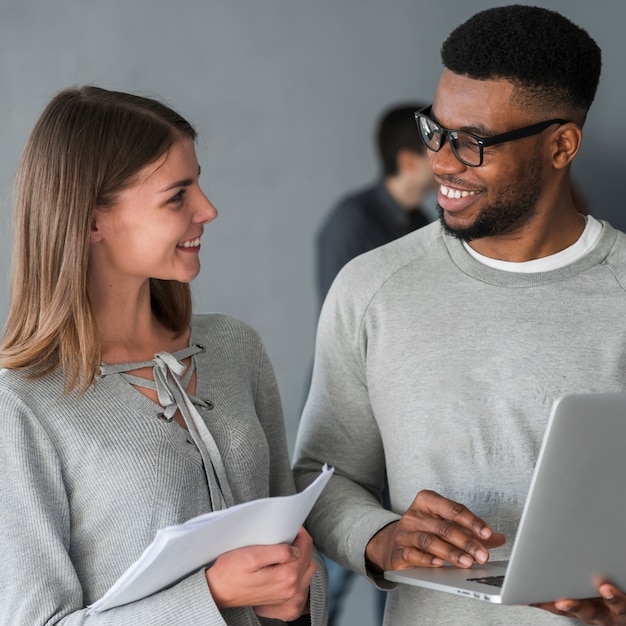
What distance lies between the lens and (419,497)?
1.48 meters

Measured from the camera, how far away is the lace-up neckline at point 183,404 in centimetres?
151

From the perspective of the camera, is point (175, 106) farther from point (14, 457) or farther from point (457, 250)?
point (14, 457)

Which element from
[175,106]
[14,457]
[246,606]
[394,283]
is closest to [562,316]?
[394,283]

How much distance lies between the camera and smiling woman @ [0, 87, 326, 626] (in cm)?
135

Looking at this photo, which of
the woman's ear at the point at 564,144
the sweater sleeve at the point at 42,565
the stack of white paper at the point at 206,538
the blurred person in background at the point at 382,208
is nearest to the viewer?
the stack of white paper at the point at 206,538

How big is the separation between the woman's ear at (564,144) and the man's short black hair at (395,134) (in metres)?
1.65

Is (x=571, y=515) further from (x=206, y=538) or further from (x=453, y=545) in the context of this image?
(x=206, y=538)

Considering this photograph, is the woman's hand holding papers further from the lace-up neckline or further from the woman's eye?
the woman's eye

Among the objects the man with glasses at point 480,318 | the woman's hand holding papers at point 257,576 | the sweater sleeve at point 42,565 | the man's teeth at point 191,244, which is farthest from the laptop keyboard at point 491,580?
the man's teeth at point 191,244

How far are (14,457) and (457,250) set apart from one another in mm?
808

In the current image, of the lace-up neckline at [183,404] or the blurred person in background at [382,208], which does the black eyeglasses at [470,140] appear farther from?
the blurred person in background at [382,208]

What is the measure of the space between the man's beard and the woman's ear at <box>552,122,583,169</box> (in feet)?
0.15

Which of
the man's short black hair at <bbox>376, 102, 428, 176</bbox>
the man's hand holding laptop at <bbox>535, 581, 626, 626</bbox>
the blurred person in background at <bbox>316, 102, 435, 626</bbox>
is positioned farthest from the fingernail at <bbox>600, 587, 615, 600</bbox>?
the man's short black hair at <bbox>376, 102, 428, 176</bbox>

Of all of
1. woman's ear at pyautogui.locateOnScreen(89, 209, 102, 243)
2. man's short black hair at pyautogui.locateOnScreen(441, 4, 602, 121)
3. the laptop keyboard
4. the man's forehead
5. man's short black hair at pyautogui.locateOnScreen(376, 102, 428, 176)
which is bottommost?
the laptop keyboard
